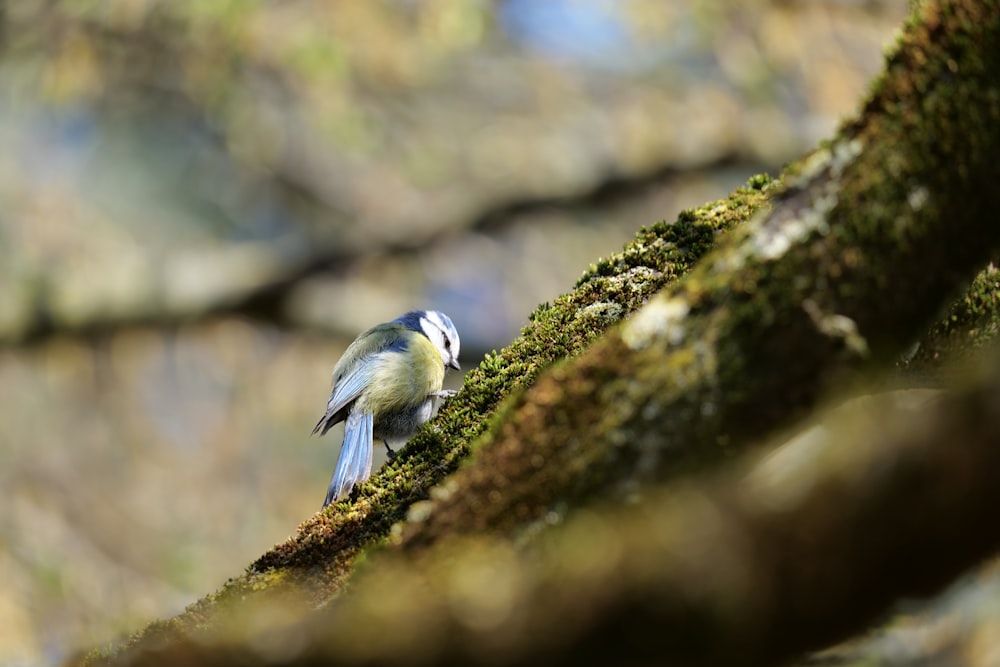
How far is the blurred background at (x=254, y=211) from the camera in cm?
658

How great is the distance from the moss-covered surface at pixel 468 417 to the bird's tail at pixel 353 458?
1.51 feet

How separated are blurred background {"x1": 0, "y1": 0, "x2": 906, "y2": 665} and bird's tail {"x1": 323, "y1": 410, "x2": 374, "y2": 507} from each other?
11.0ft

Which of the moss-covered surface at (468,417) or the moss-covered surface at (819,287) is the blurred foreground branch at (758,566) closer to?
the moss-covered surface at (819,287)

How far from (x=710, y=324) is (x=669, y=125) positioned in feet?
21.9

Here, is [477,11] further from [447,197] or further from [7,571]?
[7,571]

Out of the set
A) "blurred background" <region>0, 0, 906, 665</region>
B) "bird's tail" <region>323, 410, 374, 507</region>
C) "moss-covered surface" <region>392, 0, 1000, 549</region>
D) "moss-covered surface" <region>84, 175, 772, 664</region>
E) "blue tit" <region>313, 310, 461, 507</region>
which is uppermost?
"blurred background" <region>0, 0, 906, 665</region>

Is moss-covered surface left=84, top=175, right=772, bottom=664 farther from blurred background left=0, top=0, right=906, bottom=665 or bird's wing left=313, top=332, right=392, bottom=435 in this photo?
blurred background left=0, top=0, right=906, bottom=665

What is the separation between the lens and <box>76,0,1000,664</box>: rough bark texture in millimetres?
724

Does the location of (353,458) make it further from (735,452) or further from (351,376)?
(735,452)

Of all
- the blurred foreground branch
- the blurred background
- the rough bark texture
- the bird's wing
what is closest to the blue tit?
the bird's wing

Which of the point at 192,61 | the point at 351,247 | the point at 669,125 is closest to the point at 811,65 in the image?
the point at 669,125

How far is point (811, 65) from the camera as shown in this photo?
24.4 feet

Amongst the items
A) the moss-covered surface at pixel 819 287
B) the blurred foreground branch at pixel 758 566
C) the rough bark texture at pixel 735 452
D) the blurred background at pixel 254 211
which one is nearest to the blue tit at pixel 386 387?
the rough bark texture at pixel 735 452

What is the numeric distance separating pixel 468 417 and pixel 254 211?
207 inches
